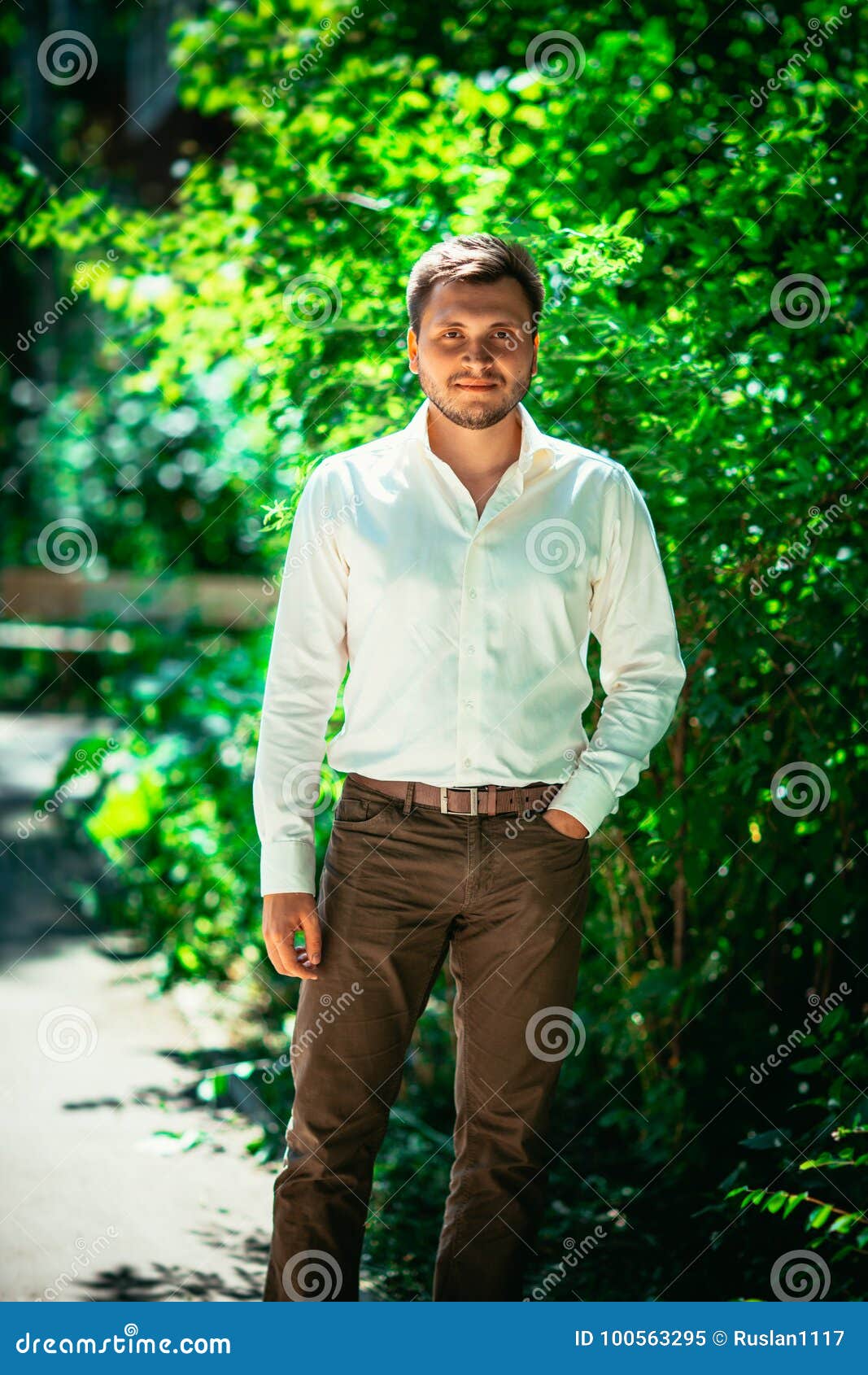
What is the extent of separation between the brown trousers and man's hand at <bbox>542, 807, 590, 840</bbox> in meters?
0.02

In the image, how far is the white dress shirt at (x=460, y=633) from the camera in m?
2.44

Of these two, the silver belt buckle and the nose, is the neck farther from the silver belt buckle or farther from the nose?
the silver belt buckle

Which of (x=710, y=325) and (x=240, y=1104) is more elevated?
(x=710, y=325)

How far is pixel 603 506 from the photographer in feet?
8.32

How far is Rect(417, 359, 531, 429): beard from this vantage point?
7.98ft

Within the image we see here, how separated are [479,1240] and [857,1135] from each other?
0.98 m

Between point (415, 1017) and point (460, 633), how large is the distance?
0.71m

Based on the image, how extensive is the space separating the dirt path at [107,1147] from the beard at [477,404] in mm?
2061

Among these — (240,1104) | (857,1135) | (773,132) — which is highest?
(773,132)

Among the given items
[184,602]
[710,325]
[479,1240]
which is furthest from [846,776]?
[184,602]

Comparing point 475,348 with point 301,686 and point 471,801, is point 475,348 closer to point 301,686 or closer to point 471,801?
point 301,686

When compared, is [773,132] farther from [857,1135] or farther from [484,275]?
[857,1135]

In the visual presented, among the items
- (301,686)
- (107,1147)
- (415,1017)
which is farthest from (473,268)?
(107,1147)
